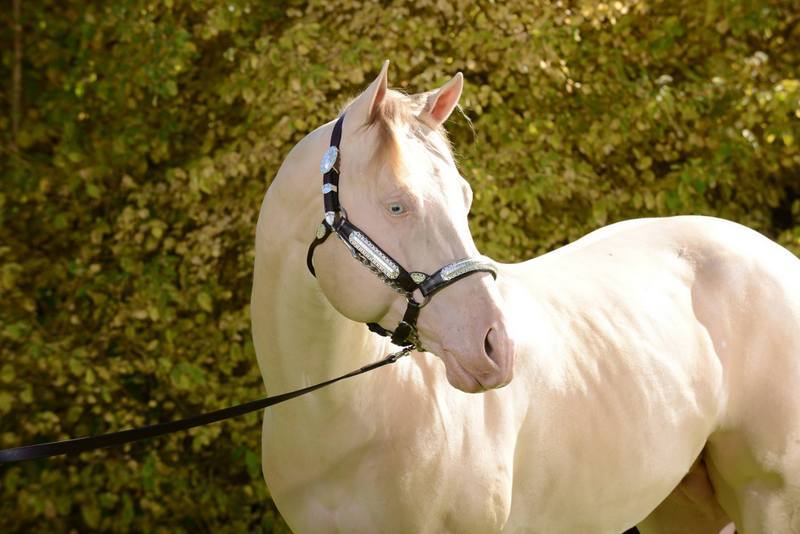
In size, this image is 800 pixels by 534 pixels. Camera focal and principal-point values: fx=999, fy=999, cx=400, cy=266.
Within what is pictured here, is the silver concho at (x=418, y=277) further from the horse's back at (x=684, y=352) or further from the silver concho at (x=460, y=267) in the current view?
the horse's back at (x=684, y=352)

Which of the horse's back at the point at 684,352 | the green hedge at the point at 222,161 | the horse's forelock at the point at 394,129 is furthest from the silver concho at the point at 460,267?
the green hedge at the point at 222,161

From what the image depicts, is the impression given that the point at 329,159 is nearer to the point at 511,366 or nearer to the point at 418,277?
the point at 418,277

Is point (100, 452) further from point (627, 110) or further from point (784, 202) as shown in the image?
point (784, 202)

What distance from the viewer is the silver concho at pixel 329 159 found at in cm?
243

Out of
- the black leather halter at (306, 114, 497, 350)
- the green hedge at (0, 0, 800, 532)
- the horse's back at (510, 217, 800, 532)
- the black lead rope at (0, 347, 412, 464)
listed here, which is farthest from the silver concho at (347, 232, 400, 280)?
the green hedge at (0, 0, 800, 532)

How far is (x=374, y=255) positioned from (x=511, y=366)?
41 centimetres

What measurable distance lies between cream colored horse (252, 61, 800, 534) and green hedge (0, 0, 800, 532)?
233cm

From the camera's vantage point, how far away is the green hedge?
572cm

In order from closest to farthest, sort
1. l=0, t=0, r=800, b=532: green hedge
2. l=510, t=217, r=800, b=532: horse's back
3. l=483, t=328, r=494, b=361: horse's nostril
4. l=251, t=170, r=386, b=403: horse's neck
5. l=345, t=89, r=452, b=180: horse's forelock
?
l=483, t=328, r=494, b=361: horse's nostril → l=345, t=89, r=452, b=180: horse's forelock → l=251, t=170, r=386, b=403: horse's neck → l=510, t=217, r=800, b=532: horse's back → l=0, t=0, r=800, b=532: green hedge

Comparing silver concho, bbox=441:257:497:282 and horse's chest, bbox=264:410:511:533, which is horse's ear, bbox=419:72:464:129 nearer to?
silver concho, bbox=441:257:497:282

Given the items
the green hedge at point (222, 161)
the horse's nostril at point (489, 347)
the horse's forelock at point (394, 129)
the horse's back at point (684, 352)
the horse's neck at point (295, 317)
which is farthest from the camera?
the green hedge at point (222, 161)

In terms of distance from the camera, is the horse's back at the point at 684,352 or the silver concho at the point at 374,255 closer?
the silver concho at the point at 374,255

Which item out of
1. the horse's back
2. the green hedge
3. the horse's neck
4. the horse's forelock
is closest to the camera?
the horse's forelock

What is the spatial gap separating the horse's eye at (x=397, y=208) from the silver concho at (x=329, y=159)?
0.20m
